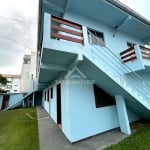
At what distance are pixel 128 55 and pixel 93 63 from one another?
2.90 m

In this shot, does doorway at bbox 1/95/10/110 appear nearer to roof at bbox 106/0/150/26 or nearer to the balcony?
the balcony

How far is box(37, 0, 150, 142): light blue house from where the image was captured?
3654 mm

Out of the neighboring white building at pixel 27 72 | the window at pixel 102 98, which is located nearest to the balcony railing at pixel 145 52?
the window at pixel 102 98

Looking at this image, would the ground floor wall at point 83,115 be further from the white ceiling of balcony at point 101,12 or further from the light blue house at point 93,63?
the white ceiling of balcony at point 101,12

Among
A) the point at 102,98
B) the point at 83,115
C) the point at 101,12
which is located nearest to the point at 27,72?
the point at 101,12

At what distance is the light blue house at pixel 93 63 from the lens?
3.65 metres

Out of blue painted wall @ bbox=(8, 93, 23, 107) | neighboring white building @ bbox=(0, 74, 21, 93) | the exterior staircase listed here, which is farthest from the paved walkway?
neighboring white building @ bbox=(0, 74, 21, 93)

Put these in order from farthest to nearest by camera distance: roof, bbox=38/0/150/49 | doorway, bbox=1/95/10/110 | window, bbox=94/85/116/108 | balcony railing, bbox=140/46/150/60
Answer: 1. doorway, bbox=1/95/10/110
2. balcony railing, bbox=140/46/150/60
3. window, bbox=94/85/116/108
4. roof, bbox=38/0/150/49

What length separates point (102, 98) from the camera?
17.7 ft

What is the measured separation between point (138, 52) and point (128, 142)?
3781mm

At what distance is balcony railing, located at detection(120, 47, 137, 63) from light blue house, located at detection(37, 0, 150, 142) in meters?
0.03

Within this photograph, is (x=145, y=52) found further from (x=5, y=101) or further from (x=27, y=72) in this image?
(x=27, y=72)

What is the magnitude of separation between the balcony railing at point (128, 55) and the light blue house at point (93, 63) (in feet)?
0.09

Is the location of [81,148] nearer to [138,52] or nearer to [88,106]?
[88,106]
